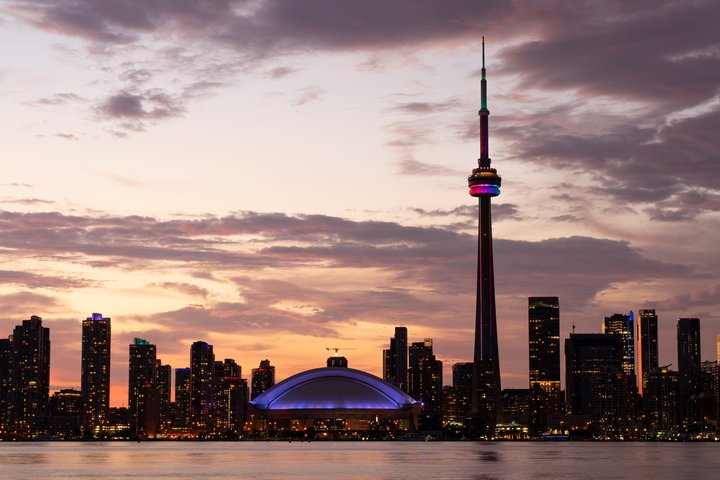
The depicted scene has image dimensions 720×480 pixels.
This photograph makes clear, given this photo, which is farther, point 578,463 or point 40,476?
point 578,463

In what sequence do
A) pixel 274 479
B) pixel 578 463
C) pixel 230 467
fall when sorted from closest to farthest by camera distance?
1. pixel 274 479
2. pixel 230 467
3. pixel 578 463

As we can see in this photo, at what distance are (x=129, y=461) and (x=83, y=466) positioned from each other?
55.8ft

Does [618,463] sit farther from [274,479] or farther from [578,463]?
[274,479]

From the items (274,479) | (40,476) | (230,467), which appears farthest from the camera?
(230,467)

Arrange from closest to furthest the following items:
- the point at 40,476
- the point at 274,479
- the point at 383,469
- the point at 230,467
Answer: the point at 274,479 < the point at 40,476 < the point at 383,469 < the point at 230,467

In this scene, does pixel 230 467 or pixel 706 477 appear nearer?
pixel 706 477

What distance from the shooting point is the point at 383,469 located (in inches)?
5782

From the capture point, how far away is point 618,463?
171375mm

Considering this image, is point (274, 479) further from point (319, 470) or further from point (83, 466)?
point (83, 466)

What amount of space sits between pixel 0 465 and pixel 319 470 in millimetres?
50840

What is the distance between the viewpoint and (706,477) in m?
132

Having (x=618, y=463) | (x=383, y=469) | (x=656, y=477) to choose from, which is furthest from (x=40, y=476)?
(x=618, y=463)

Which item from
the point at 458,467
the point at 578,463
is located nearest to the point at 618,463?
the point at 578,463

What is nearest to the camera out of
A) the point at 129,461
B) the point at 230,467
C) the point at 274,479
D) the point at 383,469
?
the point at 274,479
